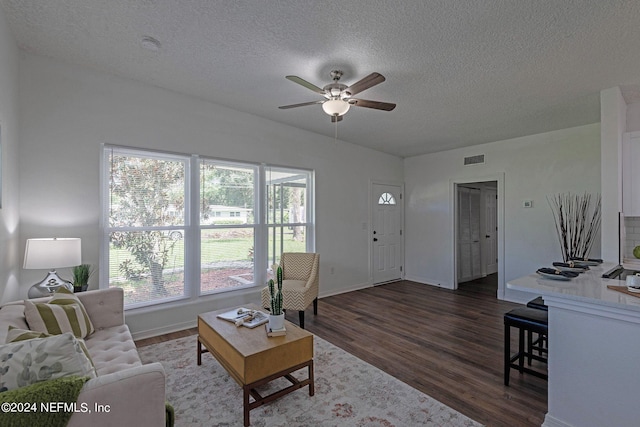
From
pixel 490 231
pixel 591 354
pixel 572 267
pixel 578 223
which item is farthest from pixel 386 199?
pixel 591 354

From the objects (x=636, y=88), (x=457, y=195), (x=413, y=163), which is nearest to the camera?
(x=636, y=88)

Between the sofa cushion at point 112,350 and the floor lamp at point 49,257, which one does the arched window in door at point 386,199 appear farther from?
the floor lamp at point 49,257

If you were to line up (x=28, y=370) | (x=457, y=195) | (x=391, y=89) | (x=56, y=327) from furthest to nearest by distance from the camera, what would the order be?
1. (x=457, y=195)
2. (x=391, y=89)
3. (x=56, y=327)
4. (x=28, y=370)

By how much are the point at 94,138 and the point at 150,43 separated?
130cm

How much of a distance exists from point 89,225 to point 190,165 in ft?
4.16

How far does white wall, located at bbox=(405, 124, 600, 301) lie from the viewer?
4199mm

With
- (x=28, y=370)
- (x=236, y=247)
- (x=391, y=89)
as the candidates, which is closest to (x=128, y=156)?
(x=236, y=247)

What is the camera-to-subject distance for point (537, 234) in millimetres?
4539

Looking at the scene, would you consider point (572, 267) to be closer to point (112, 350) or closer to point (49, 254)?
point (112, 350)

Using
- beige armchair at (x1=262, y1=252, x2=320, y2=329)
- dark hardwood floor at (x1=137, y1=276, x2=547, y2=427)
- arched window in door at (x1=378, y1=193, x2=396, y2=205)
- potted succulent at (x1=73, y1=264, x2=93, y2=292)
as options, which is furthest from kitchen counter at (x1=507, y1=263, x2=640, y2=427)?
arched window in door at (x1=378, y1=193, x2=396, y2=205)

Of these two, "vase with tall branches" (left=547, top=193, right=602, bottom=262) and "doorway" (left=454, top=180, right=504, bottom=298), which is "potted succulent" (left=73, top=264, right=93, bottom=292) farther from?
"vase with tall branches" (left=547, top=193, right=602, bottom=262)

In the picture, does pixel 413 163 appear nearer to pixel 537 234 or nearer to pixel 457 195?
pixel 457 195

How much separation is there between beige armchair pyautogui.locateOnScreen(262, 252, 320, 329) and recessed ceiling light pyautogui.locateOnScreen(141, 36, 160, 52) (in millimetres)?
2802

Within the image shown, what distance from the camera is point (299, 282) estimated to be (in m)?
4.12
